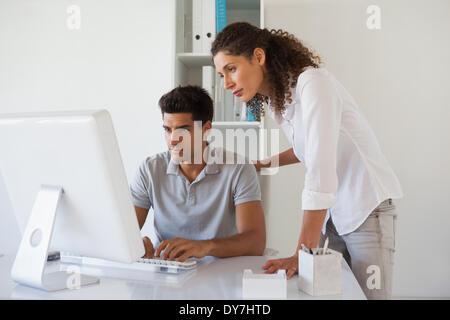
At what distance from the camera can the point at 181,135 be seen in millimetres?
1655

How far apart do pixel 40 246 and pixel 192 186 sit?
71cm

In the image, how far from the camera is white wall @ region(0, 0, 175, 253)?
101 inches

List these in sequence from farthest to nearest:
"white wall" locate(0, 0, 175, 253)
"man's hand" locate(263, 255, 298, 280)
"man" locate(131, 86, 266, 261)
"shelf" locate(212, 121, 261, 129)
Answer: "white wall" locate(0, 0, 175, 253)
"shelf" locate(212, 121, 261, 129)
"man" locate(131, 86, 266, 261)
"man's hand" locate(263, 255, 298, 280)

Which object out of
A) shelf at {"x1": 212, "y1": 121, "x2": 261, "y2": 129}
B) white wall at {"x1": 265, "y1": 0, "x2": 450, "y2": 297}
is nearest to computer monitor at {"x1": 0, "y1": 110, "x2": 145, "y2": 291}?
shelf at {"x1": 212, "y1": 121, "x2": 261, "y2": 129}

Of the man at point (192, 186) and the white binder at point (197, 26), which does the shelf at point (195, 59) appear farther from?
the man at point (192, 186)

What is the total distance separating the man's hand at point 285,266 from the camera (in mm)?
1077

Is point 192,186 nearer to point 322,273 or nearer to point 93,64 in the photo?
point 322,273

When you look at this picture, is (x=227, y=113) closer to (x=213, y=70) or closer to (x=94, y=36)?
(x=213, y=70)

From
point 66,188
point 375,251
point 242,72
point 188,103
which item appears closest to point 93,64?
point 188,103

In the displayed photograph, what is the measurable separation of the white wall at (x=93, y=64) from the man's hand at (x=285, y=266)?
1.56 metres

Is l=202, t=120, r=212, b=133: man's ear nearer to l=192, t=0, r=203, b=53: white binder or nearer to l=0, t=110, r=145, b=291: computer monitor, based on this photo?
l=192, t=0, r=203, b=53: white binder

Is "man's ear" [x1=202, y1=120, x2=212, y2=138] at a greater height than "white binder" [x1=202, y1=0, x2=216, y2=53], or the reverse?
"white binder" [x1=202, y1=0, x2=216, y2=53]

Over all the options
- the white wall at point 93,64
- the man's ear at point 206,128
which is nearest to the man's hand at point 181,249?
the man's ear at point 206,128
